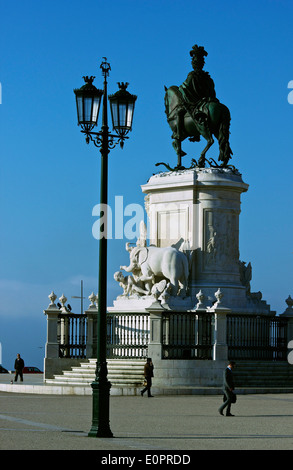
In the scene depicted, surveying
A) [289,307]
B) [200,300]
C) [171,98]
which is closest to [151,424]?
[200,300]

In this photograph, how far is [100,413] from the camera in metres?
20.1

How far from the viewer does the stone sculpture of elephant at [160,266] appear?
40.7 metres

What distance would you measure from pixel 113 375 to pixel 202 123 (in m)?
11.4

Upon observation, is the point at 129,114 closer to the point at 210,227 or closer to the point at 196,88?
the point at 210,227

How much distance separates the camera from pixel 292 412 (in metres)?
27.5

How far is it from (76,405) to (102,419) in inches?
368

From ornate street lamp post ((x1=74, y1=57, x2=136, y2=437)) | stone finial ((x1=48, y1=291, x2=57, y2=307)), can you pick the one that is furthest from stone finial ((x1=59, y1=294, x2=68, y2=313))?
ornate street lamp post ((x1=74, y1=57, x2=136, y2=437))

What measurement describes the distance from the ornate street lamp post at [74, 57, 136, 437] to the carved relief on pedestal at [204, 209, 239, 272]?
20123 mm

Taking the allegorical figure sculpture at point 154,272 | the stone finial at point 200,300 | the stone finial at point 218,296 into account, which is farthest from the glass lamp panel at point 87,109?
the allegorical figure sculpture at point 154,272

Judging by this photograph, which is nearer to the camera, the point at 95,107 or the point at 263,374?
the point at 95,107

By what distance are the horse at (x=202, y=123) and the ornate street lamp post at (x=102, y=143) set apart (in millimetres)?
21318

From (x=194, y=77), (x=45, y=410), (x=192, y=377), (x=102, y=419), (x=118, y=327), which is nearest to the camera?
(x=102, y=419)
